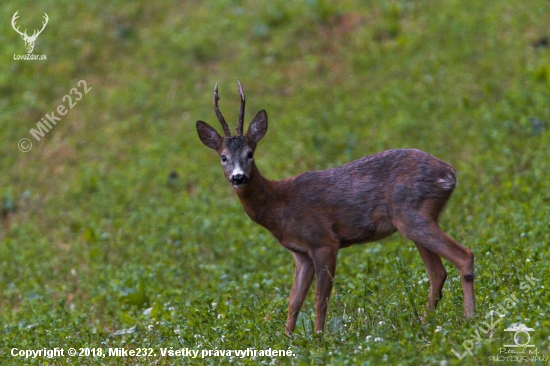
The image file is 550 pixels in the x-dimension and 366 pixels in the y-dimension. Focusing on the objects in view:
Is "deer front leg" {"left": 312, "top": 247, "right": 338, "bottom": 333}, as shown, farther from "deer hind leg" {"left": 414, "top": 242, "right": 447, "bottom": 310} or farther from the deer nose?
the deer nose

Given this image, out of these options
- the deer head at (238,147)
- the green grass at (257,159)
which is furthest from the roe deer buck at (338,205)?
the green grass at (257,159)

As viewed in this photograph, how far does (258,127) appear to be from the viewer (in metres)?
7.02

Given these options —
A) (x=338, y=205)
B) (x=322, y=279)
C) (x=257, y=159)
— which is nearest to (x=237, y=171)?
(x=338, y=205)

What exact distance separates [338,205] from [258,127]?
96 cm

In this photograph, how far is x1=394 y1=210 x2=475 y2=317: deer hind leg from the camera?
612 centimetres

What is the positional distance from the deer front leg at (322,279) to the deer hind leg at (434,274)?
2.30 feet

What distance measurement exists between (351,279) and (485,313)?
212 cm

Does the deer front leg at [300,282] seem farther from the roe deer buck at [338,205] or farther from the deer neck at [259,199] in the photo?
the deer neck at [259,199]

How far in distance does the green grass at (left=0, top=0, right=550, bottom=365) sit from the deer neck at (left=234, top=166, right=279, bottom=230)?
0.81 m

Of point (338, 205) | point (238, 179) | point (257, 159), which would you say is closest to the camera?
point (238, 179)

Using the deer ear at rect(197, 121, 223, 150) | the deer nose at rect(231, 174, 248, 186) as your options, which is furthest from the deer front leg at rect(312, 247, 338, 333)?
the deer ear at rect(197, 121, 223, 150)

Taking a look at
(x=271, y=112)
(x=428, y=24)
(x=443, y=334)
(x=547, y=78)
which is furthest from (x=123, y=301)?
(x=428, y=24)

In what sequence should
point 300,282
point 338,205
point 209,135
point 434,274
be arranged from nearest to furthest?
point 434,274 → point 338,205 → point 300,282 → point 209,135

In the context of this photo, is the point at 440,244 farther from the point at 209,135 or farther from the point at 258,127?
the point at 209,135
